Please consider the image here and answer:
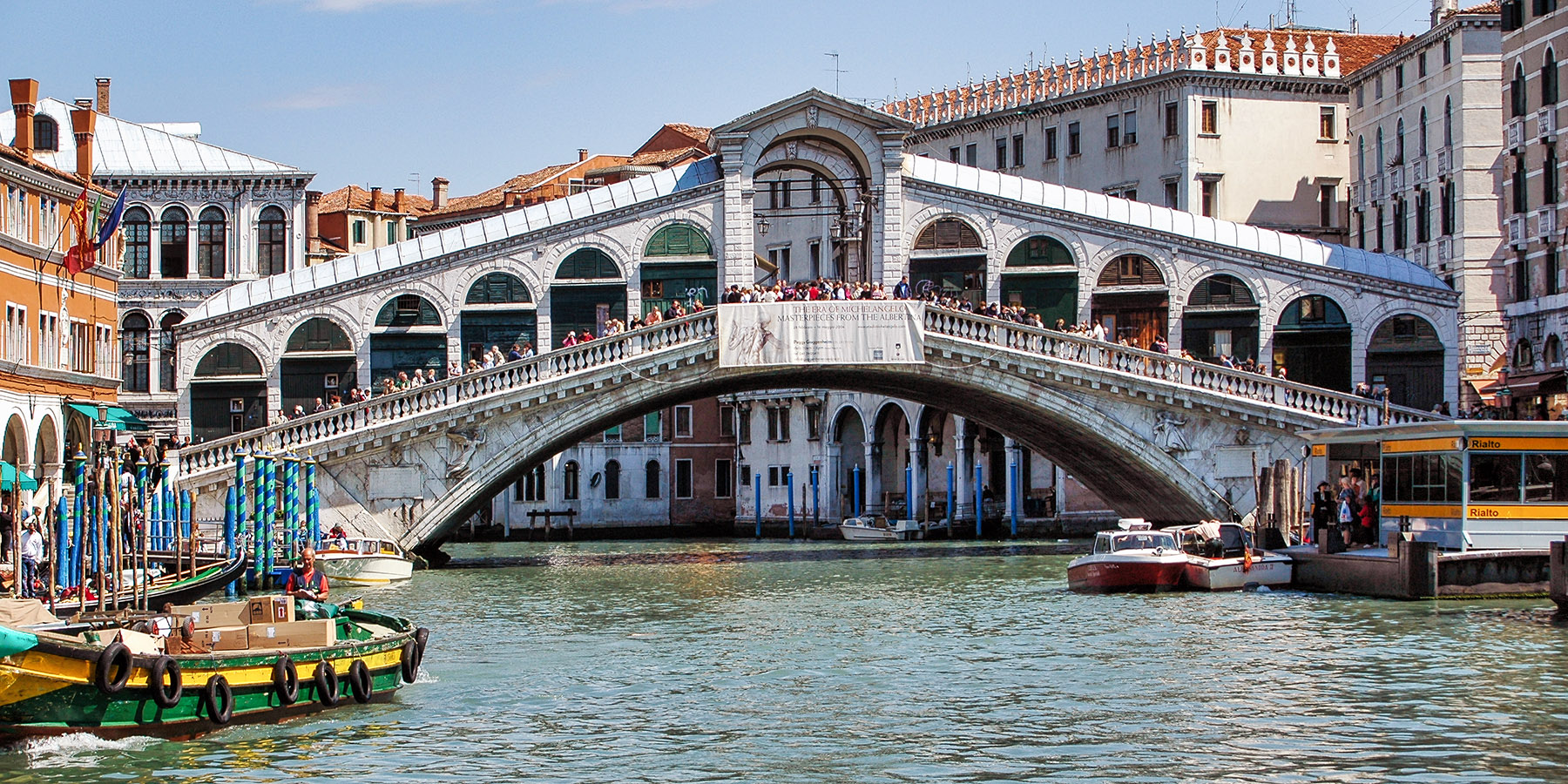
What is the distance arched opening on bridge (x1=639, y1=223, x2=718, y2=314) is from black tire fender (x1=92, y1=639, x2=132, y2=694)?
919 inches

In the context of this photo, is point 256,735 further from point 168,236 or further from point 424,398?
point 168,236

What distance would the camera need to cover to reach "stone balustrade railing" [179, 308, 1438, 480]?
35.2 m

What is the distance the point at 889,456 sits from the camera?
204 feet

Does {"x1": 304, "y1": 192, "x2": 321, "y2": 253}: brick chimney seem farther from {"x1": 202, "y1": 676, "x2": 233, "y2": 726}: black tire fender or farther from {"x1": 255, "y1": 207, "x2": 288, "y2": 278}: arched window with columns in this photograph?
{"x1": 202, "y1": 676, "x2": 233, "y2": 726}: black tire fender

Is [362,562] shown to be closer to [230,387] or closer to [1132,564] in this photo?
[230,387]

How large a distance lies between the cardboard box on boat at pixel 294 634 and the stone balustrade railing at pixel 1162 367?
62.7 feet

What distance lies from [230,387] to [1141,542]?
18.2 m

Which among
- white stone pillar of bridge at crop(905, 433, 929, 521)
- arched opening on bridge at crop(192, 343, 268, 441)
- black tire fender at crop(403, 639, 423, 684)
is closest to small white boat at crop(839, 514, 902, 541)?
white stone pillar of bridge at crop(905, 433, 929, 521)

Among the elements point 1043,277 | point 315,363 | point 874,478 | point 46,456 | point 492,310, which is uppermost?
point 1043,277

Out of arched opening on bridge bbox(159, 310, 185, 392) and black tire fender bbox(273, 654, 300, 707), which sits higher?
arched opening on bridge bbox(159, 310, 185, 392)

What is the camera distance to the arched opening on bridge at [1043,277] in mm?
39844

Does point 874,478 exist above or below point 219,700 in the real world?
above

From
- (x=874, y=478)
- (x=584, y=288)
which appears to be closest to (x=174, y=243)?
(x=584, y=288)

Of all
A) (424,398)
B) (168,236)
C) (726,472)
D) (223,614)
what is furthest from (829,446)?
(223,614)
